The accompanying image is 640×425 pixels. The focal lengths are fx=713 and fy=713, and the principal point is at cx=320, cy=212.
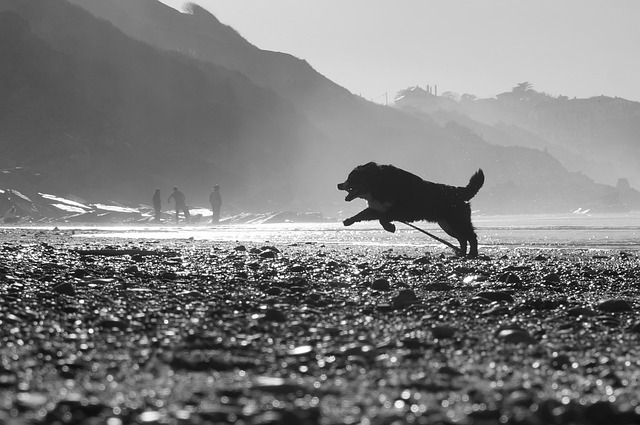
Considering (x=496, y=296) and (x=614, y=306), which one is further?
(x=496, y=296)

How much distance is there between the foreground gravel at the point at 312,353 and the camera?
207 cm

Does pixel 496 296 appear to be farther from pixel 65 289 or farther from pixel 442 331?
pixel 65 289

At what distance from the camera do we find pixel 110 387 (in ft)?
7.41

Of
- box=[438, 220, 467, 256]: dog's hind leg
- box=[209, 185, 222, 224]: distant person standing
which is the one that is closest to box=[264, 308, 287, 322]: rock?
box=[438, 220, 467, 256]: dog's hind leg

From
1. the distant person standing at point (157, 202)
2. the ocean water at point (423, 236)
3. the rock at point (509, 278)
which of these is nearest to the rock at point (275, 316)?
the rock at point (509, 278)

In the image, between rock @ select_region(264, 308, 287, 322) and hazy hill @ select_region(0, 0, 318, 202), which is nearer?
rock @ select_region(264, 308, 287, 322)

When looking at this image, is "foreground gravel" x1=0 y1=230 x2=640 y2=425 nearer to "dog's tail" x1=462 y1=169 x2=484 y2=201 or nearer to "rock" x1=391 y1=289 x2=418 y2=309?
"rock" x1=391 y1=289 x2=418 y2=309

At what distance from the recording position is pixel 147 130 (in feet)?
227

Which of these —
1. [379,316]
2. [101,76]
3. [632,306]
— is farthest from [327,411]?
[101,76]

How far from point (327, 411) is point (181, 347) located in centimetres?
108

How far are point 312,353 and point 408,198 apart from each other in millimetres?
7237

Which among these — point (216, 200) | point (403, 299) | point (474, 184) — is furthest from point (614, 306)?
point (216, 200)

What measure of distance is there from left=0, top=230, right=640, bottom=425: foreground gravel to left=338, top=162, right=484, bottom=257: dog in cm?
396

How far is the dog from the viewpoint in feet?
32.9
